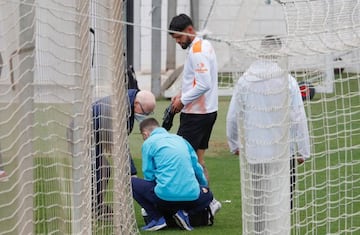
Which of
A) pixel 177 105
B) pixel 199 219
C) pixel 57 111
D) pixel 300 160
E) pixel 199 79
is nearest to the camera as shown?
pixel 57 111

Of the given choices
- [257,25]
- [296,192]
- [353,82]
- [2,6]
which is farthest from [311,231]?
[257,25]

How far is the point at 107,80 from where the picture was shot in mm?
6617

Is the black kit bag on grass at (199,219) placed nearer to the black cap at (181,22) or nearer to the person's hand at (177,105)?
the person's hand at (177,105)

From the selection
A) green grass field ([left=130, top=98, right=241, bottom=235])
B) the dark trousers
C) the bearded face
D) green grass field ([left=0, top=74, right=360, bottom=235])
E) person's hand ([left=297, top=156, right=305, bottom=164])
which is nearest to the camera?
green grass field ([left=0, top=74, right=360, bottom=235])

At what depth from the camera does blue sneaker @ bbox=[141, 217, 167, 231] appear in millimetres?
8242

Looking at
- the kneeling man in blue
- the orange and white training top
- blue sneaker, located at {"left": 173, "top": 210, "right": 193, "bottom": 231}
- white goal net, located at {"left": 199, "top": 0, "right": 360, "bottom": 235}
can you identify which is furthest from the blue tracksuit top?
the orange and white training top

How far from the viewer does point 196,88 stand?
9062mm

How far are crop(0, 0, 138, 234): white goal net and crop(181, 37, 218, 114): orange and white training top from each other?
2.30 m

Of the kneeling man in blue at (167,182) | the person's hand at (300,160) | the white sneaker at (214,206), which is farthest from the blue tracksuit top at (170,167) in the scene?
the person's hand at (300,160)

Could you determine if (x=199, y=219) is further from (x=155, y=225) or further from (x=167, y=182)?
(x=167, y=182)

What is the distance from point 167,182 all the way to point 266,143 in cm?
187

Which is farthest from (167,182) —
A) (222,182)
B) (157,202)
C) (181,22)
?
(222,182)

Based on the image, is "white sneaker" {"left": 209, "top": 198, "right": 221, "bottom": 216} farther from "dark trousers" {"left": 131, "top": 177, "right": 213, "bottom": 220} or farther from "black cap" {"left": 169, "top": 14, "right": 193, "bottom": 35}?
"black cap" {"left": 169, "top": 14, "right": 193, "bottom": 35}

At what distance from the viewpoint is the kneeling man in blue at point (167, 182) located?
798cm
